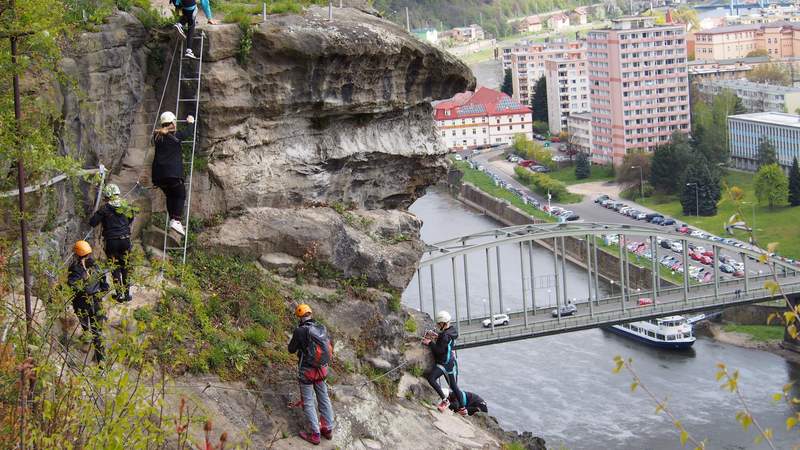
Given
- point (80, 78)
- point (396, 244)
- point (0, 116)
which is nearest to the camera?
point (0, 116)

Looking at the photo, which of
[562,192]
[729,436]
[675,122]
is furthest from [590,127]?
[729,436]

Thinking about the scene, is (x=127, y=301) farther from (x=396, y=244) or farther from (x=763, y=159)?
(x=763, y=159)

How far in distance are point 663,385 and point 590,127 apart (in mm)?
36575

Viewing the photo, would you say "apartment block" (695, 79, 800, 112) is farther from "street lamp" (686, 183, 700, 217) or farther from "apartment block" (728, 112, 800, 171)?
"street lamp" (686, 183, 700, 217)

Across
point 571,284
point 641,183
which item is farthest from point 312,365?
point 641,183

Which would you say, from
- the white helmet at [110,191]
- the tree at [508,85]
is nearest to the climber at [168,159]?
the white helmet at [110,191]

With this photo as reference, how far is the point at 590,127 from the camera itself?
6738cm

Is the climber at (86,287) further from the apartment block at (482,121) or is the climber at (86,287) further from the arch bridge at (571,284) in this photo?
the apartment block at (482,121)

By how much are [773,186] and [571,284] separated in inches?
494

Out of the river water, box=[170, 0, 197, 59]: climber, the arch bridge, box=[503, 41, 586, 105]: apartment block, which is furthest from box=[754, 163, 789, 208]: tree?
box=[170, 0, 197, 59]: climber

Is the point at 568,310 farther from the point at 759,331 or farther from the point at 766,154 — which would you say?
the point at 766,154

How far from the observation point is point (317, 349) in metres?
9.19

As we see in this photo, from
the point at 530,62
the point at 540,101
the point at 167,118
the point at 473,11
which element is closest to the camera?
the point at 167,118

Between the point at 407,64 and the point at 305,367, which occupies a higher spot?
the point at 407,64
